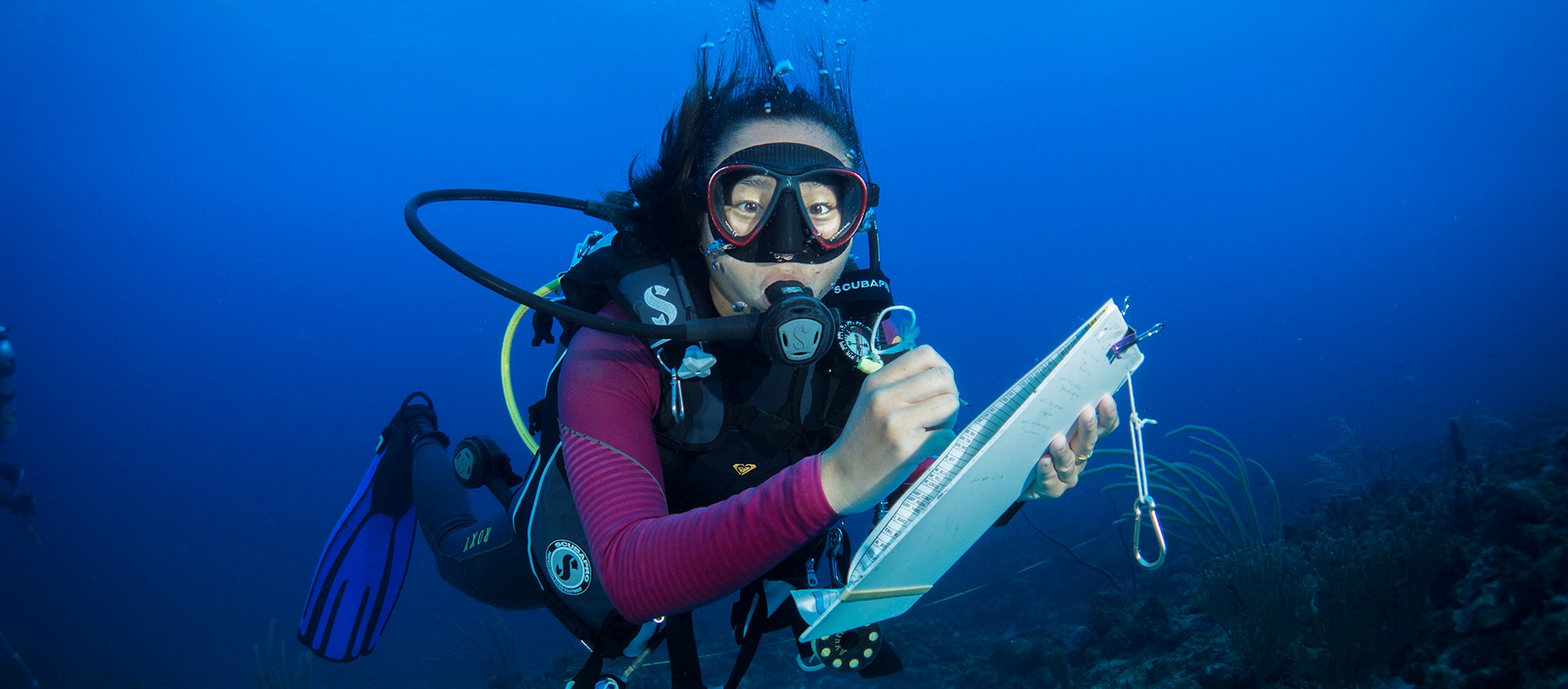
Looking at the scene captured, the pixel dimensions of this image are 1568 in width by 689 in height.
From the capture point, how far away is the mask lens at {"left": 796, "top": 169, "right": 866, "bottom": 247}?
2104mm

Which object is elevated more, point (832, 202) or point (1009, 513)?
point (832, 202)

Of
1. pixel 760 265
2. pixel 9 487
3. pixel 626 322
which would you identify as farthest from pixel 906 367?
pixel 9 487

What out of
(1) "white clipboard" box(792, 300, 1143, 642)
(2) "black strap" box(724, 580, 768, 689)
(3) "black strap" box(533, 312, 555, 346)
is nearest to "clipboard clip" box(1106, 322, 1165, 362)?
(1) "white clipboard" box(792, 300, 1143, 642)

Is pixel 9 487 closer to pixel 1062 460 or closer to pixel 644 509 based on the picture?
pixel 644 509

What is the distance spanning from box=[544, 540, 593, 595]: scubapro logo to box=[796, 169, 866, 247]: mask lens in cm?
143

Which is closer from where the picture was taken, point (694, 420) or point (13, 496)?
point (694, 420)

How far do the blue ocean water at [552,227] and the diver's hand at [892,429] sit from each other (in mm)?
2025

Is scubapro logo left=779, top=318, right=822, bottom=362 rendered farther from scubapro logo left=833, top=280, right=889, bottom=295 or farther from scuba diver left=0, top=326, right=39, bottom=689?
scuba diver left=0, top=326, right=39, bottom=689

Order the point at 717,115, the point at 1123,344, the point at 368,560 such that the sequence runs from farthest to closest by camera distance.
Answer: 1. the point at 368,560
2. the point at 717,115
3. the point at 1123,344

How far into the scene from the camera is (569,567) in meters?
2.17

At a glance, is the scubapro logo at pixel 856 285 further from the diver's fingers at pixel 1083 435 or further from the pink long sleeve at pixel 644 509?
the diver's fingers at pixel 1083 435

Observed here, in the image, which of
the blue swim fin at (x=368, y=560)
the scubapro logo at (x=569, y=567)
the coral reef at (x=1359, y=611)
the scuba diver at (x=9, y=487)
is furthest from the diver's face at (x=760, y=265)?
the scuba diver at (x=9, y=487)

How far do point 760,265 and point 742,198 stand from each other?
262mm

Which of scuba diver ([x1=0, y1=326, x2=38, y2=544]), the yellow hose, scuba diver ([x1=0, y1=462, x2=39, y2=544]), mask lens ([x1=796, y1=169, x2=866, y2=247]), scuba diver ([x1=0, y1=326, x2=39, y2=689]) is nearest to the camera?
mask lens ([x1=796, y1=169, x2=866, y2=247])
